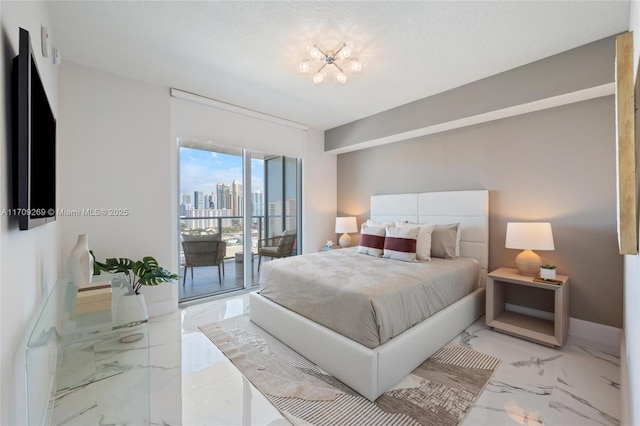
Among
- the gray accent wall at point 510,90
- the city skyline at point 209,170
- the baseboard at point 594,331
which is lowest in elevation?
the baseboard at point 594,331

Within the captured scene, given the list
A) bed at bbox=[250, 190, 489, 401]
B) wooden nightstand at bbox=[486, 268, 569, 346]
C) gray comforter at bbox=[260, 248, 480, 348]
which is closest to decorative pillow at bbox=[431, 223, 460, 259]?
gray comforter at bbox=[260, 248, 480, 348]

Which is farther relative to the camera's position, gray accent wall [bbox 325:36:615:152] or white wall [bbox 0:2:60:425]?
gray accent wall [bbox 325:36:615:152]

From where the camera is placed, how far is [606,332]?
2416 millimetres

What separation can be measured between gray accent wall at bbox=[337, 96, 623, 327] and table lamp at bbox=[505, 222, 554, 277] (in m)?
0.30

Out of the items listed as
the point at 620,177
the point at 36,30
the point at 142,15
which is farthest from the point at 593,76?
the point at 36,30

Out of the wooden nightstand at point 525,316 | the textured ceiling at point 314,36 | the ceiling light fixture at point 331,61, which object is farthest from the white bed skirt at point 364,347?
the textured ceiling at point 314,36

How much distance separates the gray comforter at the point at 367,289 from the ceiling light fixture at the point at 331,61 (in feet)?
5.86

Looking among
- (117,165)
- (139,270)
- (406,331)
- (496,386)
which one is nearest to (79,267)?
(139,270)

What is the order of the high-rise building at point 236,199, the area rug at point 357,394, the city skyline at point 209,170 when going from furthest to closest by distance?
1. the high-rise building at point 236,199
2. the city skyline at point 209,170
3. the area rug at point 357,394

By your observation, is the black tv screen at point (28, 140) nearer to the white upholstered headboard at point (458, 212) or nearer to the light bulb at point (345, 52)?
the light bulb at point (345, 52)

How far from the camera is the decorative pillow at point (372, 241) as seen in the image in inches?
126

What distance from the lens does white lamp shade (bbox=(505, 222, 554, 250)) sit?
243 centimetres

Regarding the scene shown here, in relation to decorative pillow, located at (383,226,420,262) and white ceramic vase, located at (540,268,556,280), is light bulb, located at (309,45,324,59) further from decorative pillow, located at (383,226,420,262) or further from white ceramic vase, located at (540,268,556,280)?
white ceramic vase, located at (540,268,556,280)

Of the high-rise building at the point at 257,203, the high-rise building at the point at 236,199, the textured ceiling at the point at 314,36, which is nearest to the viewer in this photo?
the textured ceiling at the point at 314,36
